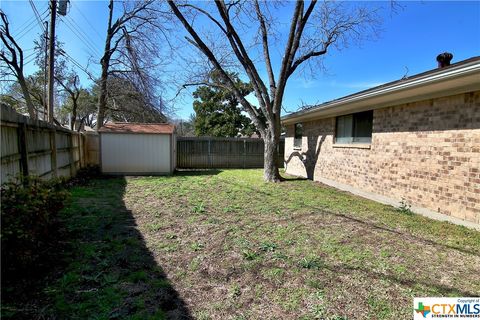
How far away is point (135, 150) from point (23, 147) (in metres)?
6.30

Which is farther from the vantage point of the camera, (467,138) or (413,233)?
(467,138)

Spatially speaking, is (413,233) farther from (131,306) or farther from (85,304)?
(85,304)

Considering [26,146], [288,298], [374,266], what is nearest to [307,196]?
[374,266]

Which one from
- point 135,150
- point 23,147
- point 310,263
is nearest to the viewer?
point 310,263

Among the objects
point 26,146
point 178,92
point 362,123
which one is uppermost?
point 178,92

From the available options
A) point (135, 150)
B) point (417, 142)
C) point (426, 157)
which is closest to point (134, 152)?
point (135, 150)

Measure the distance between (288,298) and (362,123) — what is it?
6.15 meters

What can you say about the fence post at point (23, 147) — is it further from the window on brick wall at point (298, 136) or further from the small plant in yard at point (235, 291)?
the window on brick wall at point (298, 136)

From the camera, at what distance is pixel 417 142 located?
17.9 ft

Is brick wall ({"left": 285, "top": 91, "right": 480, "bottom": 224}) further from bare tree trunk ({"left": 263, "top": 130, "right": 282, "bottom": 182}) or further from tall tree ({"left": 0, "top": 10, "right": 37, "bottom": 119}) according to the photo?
tall tree ({"left": 0, "top": 10, "right": 37, "bottom": 119})

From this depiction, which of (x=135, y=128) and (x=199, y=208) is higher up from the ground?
(x=135, y=128)

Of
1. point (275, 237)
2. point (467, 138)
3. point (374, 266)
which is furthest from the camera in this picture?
point (467, 138)

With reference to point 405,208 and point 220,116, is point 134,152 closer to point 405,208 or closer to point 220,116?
point 405,208

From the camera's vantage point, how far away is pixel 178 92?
1098 cm
